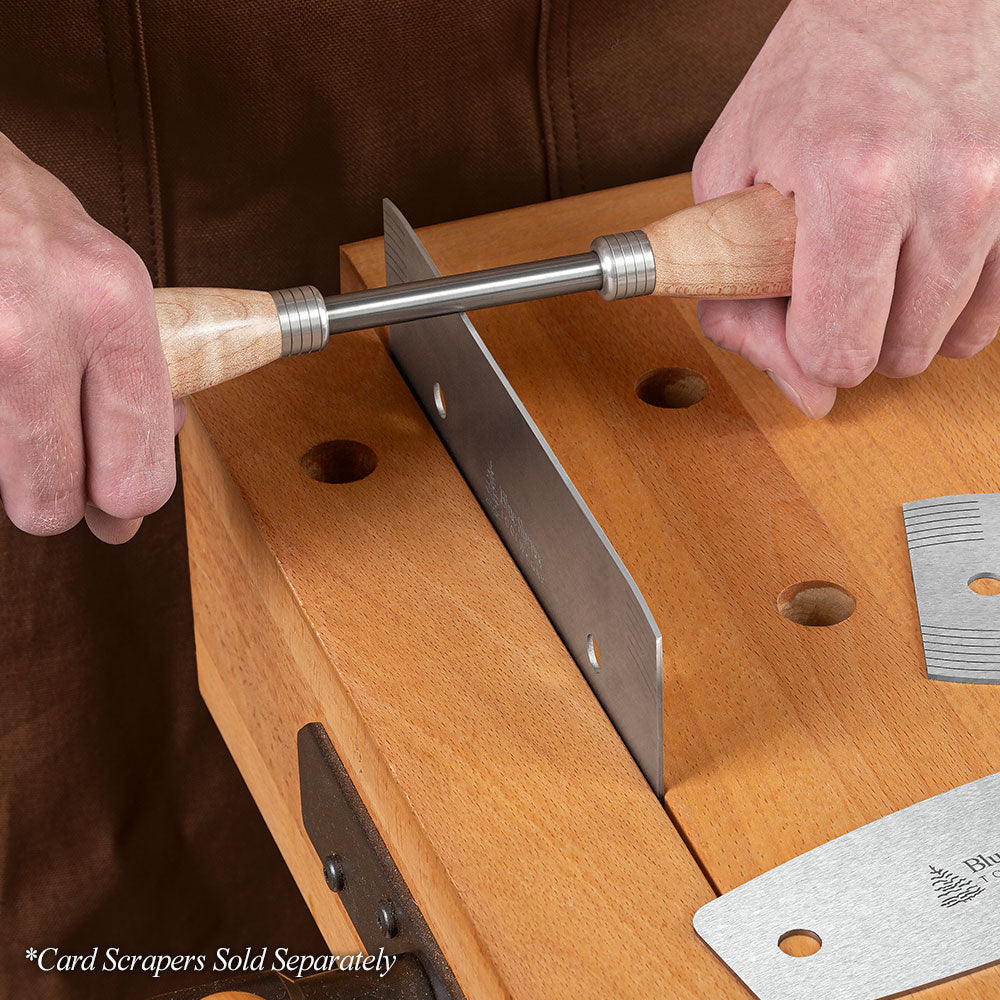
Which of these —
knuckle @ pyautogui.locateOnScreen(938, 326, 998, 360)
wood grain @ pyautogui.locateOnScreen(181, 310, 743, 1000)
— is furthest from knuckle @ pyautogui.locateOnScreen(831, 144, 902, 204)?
wood grain @ pyautogui.locateOnScreen(181, 310, 743, 1000)

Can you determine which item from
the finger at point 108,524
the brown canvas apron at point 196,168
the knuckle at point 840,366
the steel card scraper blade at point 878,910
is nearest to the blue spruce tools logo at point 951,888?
the steel card scraper blade at point 878,910

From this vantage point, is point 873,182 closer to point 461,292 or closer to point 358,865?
point 461,292

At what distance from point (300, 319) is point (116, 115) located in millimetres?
297

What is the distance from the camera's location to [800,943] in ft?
1.47

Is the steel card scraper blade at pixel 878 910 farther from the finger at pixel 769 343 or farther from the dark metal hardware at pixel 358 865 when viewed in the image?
the finger at pixel 769 343

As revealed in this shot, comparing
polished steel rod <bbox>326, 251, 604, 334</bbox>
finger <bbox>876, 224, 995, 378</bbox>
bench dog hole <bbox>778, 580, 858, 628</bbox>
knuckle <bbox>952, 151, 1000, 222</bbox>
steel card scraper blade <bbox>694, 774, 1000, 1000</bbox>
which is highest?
knuckle <bbox>952, 151, 1000, 222</bbox>

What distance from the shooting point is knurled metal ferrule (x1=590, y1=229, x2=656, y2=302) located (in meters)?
0.58

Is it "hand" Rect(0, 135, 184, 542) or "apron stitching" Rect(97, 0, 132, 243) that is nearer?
"hand" Rect(0, 135, 184, 542)

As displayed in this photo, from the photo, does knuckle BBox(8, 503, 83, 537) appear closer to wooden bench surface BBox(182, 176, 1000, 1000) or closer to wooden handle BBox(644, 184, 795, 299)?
wooden bench surface BBox(182, 176, 1000, 1000)

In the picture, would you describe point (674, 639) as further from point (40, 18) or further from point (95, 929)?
point (95, 929)

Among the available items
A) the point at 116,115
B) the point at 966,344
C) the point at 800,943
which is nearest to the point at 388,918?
the point at 800,943

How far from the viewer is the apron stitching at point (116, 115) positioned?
2.41 feet

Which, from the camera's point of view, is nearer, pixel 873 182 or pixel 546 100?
pixel 873 182

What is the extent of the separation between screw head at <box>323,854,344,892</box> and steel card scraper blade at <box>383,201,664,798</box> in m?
0.14
